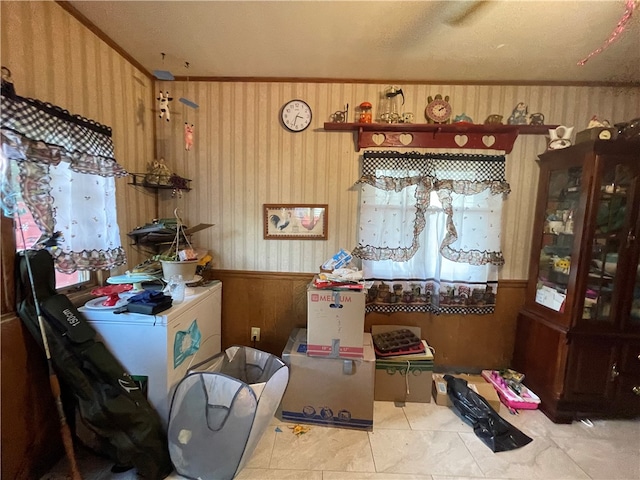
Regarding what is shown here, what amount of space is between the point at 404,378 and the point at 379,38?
89.5 inches

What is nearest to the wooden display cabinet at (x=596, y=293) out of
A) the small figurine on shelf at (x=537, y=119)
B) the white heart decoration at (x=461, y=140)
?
the small figurine on shelf at (x=537, y=119)

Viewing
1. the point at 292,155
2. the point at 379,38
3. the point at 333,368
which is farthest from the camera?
the point at 292,155

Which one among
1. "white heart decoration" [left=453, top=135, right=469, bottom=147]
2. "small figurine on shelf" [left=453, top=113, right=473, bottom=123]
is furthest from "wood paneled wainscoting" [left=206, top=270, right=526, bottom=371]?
"small figurine on shelf" [left=453, top=113, right=473, bottom=123]

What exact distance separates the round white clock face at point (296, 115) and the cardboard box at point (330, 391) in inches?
64.5

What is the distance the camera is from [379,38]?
1.71m

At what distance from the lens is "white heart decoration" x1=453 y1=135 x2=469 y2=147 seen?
217cm

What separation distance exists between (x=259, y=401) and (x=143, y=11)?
2162mm

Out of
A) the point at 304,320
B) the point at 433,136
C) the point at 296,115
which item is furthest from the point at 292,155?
the point at 304,320

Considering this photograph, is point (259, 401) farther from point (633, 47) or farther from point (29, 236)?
point (633, 47)

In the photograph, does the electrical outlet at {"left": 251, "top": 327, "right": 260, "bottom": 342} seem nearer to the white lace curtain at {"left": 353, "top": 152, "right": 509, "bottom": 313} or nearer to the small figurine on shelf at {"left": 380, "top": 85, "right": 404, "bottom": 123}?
the white lace curtain at {"left": 353, "top": 152, "right": 509, "bottom": 313}

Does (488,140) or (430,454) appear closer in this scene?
(430,454)

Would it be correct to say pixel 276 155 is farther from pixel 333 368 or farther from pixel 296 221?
pixel 333 368

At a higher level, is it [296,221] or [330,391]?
[296,221]

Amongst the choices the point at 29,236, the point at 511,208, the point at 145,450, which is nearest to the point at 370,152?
the point at 511,208
